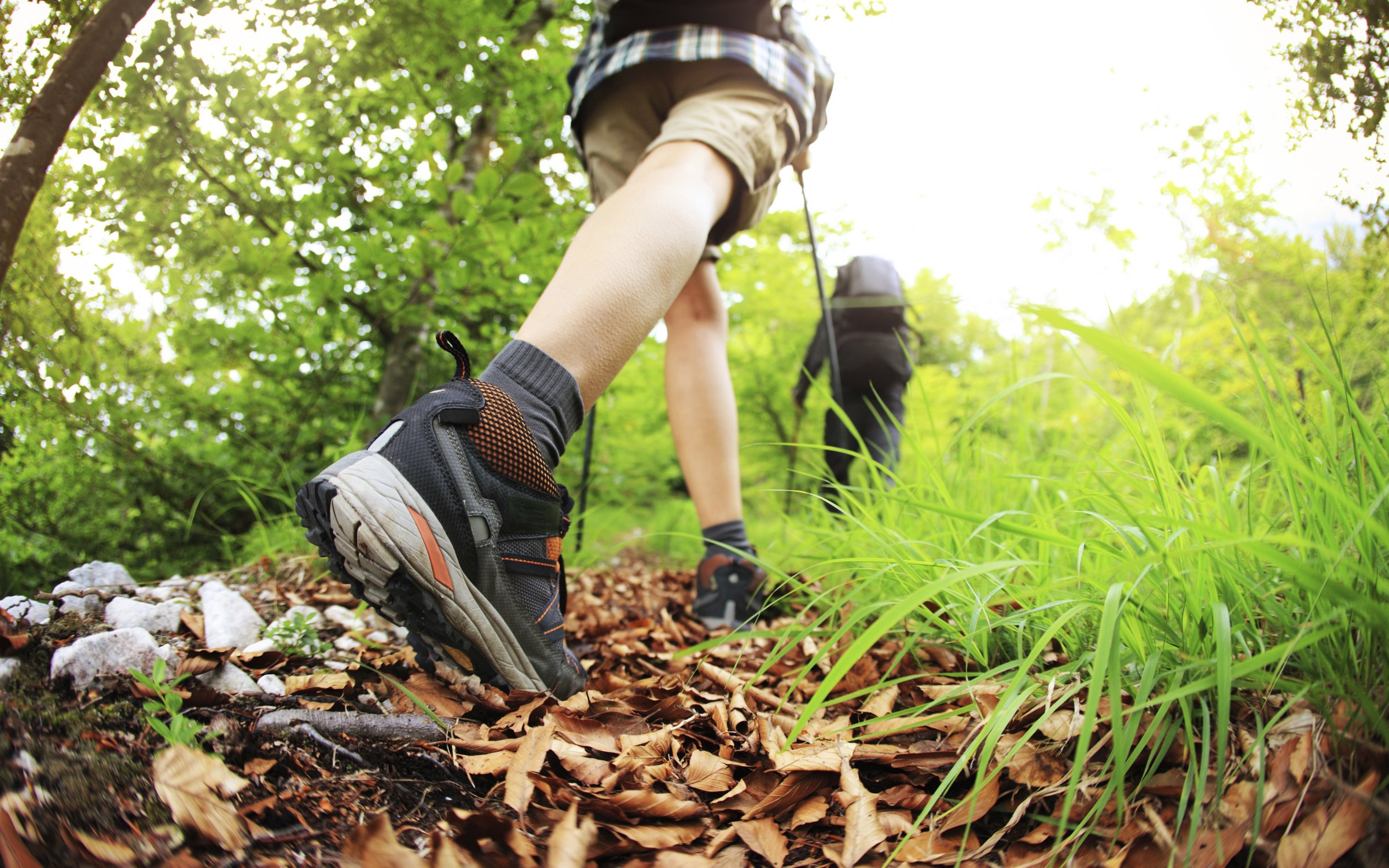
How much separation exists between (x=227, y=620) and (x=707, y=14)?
1.48 meters

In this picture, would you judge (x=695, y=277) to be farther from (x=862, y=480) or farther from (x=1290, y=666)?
(x=1290, y=666)

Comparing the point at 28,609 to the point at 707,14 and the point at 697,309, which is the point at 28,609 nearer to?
the point at 697,309

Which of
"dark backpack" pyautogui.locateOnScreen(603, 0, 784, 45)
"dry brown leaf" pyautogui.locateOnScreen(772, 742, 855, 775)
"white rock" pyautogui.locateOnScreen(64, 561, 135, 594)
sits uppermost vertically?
"dark backpack" pyautogui.locateOnScreen(603, 0, 784, 45)

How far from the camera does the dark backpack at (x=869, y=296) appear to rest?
3000mm

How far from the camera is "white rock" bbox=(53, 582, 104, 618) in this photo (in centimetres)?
94

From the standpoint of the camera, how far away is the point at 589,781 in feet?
2.54

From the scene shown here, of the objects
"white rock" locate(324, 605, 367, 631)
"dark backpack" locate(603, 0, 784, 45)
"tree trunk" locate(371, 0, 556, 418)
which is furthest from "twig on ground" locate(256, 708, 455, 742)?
"tree trunk" locate(371, 0, 556, 418)

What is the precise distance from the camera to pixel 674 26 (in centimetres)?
149

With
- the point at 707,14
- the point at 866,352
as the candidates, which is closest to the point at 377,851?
the point at 707,14

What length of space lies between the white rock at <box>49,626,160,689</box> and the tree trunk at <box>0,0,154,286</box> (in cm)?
46

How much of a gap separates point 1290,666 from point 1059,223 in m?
1.71

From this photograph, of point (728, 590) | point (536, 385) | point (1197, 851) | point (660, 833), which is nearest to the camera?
point (1197, 851)

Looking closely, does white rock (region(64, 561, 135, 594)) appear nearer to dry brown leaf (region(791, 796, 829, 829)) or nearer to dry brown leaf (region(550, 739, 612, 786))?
dry brown leaf (region(550, 739, 612, 786))

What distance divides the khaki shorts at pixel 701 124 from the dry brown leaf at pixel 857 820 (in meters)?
1.10
